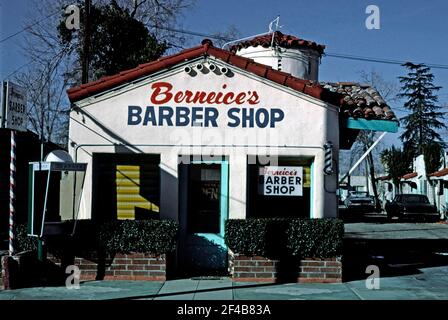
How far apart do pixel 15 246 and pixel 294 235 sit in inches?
200

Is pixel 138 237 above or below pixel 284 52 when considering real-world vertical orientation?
below

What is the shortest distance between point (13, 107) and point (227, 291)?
495 cm

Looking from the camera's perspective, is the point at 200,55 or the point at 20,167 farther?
the point at 20,167

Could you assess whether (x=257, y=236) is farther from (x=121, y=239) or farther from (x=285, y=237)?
(x=121, y=239)

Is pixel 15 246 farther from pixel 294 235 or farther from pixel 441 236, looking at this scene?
pixel 441 236

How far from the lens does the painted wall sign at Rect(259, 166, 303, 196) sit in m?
12.2

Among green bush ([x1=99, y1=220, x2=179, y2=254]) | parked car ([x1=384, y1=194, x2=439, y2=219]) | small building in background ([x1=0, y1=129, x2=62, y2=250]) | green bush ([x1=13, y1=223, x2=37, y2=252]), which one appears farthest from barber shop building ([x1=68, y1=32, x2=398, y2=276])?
parked car ([x1=384, y1=194, x2=439, y2=219])

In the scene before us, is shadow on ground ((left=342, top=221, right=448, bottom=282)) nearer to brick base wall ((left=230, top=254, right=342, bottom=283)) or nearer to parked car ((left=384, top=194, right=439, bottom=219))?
brick base wall ((left=230, top=254, right=342, bottom=283))

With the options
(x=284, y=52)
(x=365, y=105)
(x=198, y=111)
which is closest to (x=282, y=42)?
(x=284, y=52)

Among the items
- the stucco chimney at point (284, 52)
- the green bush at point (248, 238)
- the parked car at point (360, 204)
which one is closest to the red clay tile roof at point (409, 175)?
the parked car at point (360, 204)

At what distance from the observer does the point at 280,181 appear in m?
12.2

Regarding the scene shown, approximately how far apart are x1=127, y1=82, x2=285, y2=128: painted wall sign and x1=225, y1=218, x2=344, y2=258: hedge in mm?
2083

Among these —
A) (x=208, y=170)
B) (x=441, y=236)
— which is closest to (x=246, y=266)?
(x=208, y=170)

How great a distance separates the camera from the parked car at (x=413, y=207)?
3309 cm
